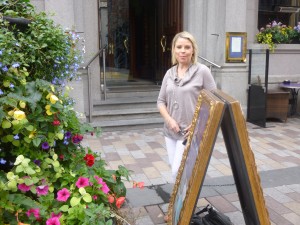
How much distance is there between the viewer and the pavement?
129 inches

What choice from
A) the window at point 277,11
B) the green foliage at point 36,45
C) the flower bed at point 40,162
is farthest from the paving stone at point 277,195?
the window at point 277,11

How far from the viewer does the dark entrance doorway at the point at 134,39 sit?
9.09 m

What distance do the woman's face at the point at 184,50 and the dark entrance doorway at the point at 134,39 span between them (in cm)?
588

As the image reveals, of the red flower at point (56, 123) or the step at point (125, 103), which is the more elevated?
the red flower at point (56, 123)

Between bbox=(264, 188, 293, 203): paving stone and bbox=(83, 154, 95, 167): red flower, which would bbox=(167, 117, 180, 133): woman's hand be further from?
bbox=(264, 188, 293, 203): paving stone

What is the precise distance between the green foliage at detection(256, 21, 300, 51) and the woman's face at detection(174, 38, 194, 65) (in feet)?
18.3

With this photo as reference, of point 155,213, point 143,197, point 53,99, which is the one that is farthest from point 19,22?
point 143,197

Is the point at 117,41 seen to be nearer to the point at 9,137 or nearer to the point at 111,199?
the point at 111,199

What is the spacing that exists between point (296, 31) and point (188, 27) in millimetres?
2746

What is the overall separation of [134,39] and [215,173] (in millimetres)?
7101

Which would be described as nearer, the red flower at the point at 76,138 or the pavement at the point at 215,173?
the red flower at the point at 76,138

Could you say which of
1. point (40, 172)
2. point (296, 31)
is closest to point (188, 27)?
point (296, 31)

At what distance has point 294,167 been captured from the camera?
4539mm

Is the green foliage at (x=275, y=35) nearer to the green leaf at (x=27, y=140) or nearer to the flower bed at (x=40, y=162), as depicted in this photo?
the flower bed at (x=40, y=162)
